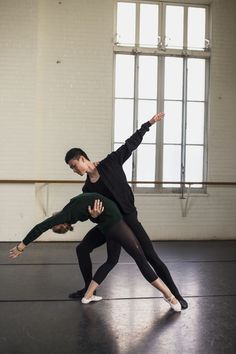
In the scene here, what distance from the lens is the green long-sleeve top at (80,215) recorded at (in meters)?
2.81

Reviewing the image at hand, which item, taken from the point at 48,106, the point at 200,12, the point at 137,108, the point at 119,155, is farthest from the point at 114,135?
the point at 119,155

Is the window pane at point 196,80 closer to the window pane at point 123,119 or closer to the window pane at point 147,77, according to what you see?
the window pane at point 147,77

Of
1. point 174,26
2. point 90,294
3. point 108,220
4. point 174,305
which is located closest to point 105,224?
point 108,220

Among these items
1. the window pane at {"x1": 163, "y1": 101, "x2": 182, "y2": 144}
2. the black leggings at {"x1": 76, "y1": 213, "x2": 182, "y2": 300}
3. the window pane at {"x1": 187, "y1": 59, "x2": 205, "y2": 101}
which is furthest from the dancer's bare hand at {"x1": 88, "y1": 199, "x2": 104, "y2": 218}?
the window pane at {"x1": 187, "y1": 59, "x2": 205, "y2": 101}

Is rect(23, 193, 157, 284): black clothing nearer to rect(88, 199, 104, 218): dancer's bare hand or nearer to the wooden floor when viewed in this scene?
rect(88, 199, 104, 218): dancer's bare hand

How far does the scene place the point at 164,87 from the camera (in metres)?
6.31

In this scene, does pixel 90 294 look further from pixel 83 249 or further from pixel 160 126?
pixel 160 126

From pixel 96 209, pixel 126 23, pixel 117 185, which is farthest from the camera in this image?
pixel 126 23

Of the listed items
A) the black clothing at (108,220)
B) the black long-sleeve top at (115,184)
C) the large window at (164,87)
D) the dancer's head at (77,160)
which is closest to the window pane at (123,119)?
the large window at (164,87)

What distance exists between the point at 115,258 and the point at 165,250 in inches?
91.8

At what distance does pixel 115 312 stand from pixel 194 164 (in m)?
3.73

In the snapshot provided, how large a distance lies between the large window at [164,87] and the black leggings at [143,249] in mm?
3015

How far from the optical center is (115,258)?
323 cm

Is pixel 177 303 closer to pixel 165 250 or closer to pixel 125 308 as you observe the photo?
pixel 125 308
